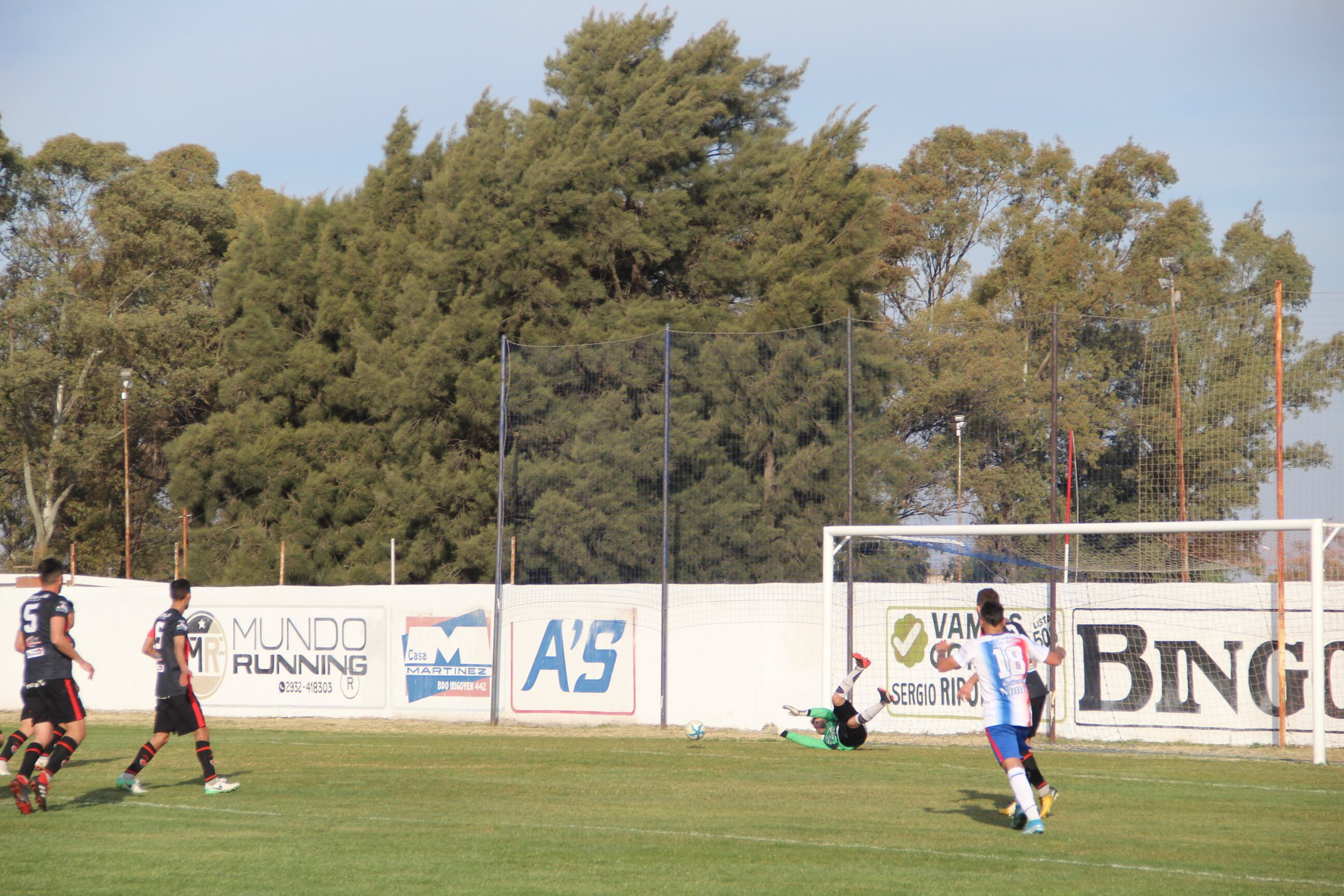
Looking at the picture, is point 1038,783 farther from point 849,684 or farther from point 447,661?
point 447,661

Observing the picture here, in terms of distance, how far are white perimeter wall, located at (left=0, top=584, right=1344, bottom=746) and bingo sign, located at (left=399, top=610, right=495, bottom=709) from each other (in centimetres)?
3

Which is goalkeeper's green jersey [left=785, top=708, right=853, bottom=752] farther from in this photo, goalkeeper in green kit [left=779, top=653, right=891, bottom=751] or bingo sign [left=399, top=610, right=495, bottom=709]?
bingo sign [left=399, top=610, right=495, bottom=709]

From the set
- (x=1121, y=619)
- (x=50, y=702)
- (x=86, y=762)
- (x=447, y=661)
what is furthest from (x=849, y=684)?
(x=86, y=762)

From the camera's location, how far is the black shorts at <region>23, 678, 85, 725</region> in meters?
11.0

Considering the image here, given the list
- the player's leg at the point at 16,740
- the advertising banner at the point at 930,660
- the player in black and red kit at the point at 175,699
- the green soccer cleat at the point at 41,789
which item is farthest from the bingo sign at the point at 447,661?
the green soccer cleat at the point at 41,789

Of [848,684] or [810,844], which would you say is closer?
[810,844]

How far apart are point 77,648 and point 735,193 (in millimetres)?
24038

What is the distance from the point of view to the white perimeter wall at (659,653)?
16.6 m

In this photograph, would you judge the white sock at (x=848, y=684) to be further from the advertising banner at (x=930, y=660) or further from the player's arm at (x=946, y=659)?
the advertising banner at (x=930, y=660)

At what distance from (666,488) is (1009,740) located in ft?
36.5

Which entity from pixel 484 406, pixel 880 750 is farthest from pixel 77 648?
pixel 484 406

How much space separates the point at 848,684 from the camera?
45.3 ft

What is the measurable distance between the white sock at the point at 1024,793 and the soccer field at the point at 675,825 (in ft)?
0.69

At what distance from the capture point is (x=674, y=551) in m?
20.3
